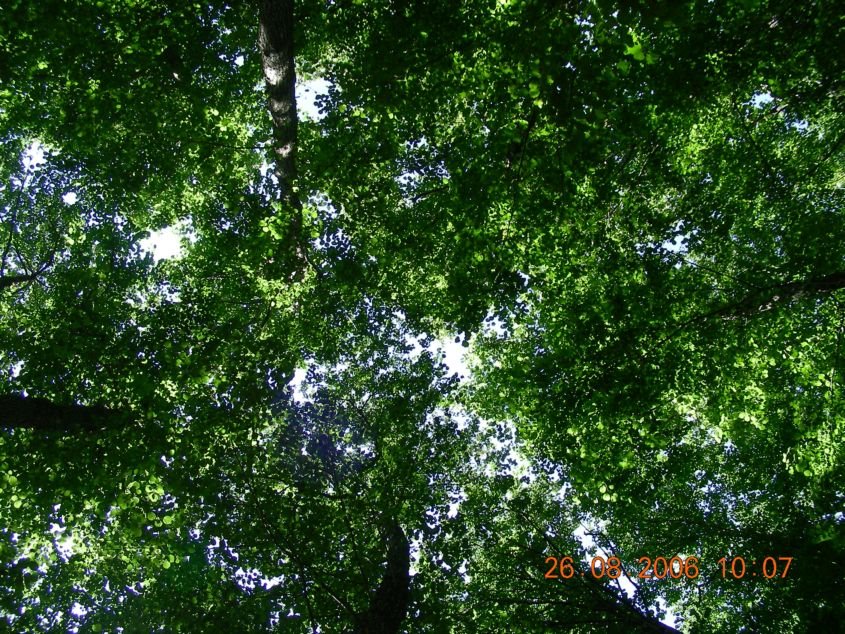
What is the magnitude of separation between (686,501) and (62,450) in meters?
14.7

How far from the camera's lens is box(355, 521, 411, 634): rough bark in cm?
773

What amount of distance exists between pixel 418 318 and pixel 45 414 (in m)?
7.71

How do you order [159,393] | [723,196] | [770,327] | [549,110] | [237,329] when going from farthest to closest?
1. [723,196]
2. [770,327]
3. [237,329]
4. [159,393]
5. [549,110]

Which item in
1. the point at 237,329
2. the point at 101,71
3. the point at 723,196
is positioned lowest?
the point at 237,329

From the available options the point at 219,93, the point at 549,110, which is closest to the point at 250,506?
the point at 549,110

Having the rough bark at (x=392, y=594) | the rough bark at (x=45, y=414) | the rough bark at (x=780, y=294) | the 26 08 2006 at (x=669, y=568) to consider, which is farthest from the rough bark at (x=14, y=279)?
the rough bark at (x=780, y=294)

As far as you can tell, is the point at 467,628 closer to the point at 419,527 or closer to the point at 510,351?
the point at 419,527

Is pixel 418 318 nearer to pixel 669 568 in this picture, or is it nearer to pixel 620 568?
pixel 620 568

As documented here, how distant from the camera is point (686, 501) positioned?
12453mm

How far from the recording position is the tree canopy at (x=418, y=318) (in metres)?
6.64

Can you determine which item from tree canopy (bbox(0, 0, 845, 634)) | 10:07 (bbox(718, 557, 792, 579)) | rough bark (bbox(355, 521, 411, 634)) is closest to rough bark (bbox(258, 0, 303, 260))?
tree canopy (bbox(0, 0, 845, 634))

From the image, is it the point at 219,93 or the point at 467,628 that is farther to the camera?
the point at 219,93

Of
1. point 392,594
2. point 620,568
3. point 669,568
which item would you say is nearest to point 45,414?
point 392,594

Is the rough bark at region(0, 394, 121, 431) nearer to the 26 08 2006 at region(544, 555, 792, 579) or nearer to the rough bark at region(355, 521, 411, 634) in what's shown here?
the rough bark at region(355, 521, 411, 634)
